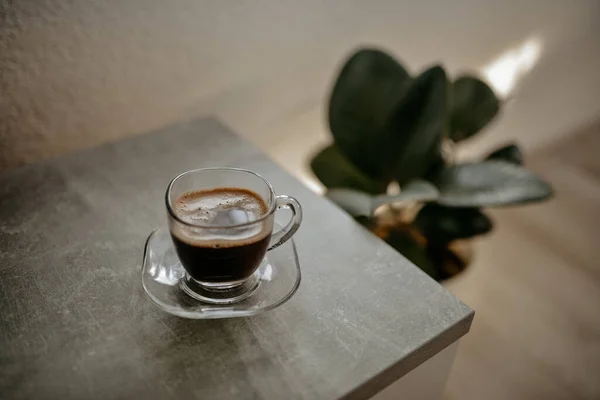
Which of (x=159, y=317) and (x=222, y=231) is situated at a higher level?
(x=222, y=231)

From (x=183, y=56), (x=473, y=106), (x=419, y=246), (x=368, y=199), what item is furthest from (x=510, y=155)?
(x=183, y=56)

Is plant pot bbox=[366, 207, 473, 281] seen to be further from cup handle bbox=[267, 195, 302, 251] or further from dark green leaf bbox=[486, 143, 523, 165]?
cup handle bbox=[267, 195, 302, 251]

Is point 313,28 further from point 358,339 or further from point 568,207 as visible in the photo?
point 568,207

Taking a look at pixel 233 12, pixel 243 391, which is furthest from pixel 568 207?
pixel 243 391

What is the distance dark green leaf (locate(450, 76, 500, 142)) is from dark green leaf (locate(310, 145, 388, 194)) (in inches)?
7.6

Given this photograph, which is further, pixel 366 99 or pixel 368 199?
pixel 366 99

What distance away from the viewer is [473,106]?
3.63 feet

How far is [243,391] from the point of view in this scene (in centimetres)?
55

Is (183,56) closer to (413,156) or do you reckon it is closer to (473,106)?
(413,156)

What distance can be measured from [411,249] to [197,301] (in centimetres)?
48

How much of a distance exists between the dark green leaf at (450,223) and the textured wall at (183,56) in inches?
14.1

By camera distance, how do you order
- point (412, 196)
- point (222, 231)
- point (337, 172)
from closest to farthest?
point (222, 231)
point (412, 196)
point (337, 172)

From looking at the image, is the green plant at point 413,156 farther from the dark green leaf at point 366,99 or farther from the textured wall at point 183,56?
the textured wall at point 183,56

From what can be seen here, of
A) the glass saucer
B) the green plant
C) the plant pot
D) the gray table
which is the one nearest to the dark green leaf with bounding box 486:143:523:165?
the green plant
